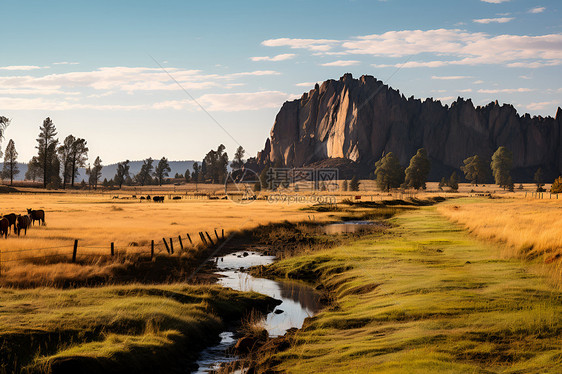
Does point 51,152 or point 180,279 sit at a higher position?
point 51,152

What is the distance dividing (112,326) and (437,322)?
9.33m

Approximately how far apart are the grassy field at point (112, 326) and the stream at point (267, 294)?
0.58 m

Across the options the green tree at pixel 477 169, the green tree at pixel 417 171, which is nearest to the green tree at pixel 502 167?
the green tree at pixel 477 169

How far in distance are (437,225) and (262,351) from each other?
3361 centimetres

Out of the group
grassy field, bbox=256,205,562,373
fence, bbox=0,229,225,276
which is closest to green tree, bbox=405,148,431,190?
fence, bbox=0,229,225,276

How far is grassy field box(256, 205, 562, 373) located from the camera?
10977 mm

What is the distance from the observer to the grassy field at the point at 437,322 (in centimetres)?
1098

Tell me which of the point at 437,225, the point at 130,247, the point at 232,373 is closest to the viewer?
the point at 232,373

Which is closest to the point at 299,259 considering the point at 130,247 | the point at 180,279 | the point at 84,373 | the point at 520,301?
the point at 180,279

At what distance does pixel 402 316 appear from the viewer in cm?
1488

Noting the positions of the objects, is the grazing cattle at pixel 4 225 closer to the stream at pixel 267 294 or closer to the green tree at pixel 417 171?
the stream at pixel 267 294

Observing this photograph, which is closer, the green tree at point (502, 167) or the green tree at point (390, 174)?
the green tree at point (390, 174)

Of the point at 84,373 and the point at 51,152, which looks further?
the point at 51,152

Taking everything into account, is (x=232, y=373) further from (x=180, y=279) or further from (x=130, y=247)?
(x=130, y=247)
